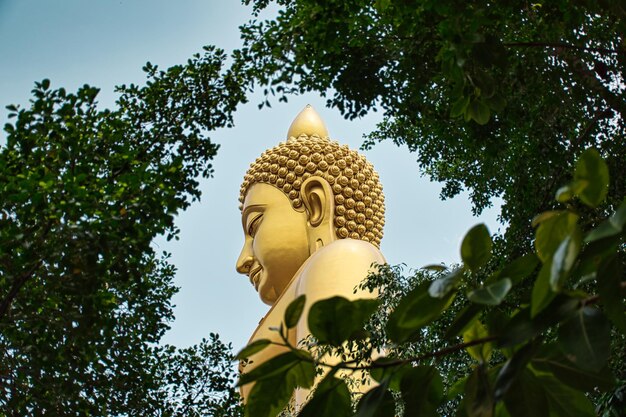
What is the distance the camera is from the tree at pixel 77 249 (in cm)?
300

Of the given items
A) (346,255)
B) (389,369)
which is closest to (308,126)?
(346,255)

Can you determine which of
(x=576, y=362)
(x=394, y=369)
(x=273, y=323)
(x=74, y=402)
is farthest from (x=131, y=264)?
(x=273, y=323)

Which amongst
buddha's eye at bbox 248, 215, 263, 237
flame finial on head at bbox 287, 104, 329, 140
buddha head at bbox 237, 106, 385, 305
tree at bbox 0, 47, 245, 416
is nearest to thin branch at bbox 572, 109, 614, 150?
tree at bbox 0, 47, 245, 416

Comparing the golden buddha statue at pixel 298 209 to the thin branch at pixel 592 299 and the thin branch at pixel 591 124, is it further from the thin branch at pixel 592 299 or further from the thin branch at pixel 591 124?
the thin branch at pixel 592 299

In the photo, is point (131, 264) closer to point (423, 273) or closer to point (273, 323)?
point (423, 273)

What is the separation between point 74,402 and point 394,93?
6.89 ft

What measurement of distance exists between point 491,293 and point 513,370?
0.09m

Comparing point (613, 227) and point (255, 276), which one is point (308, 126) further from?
point (613, 227)

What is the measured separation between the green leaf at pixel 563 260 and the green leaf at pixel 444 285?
137mm

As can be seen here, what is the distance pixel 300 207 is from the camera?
7758mm

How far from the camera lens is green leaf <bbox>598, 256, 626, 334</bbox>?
36.2 inches

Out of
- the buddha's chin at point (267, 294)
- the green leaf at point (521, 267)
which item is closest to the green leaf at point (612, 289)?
the green leaf at point (521, 267)

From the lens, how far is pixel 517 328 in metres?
0.98

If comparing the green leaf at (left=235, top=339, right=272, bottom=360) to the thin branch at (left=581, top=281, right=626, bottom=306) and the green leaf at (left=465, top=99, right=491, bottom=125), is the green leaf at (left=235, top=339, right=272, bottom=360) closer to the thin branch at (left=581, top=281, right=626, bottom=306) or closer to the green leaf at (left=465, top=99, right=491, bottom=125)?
the thin branch at (left=581, top=281, right=626, bottom=306)
